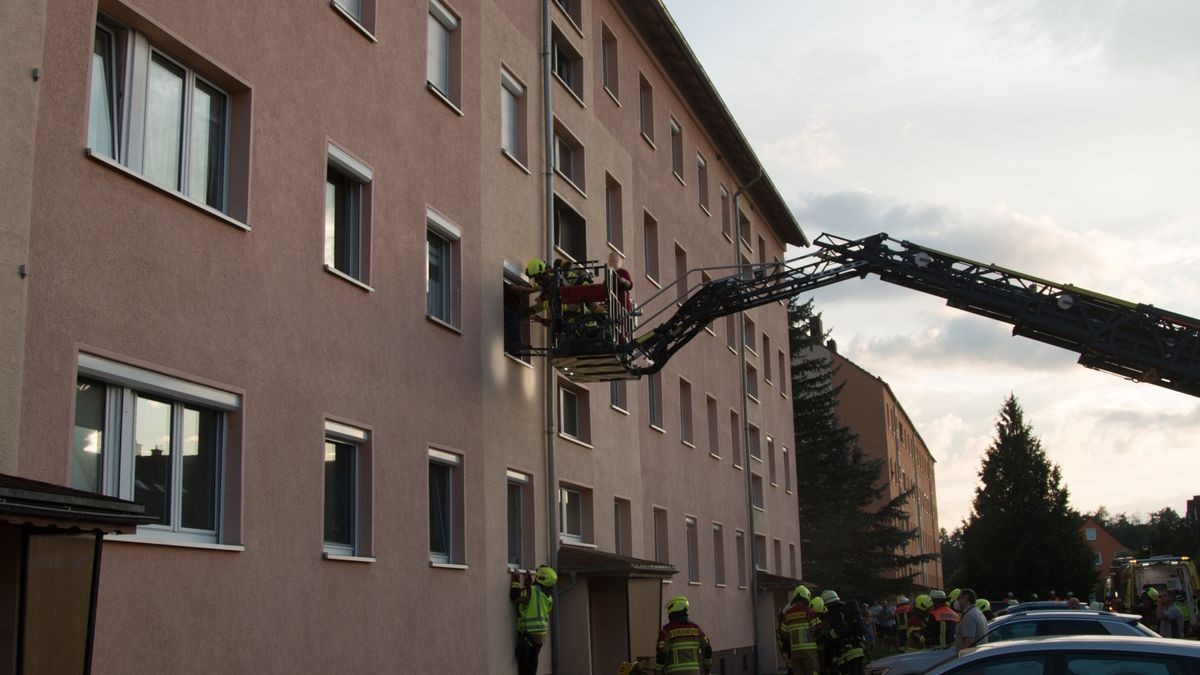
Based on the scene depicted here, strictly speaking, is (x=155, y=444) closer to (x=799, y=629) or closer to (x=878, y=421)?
(x=799, y=629)

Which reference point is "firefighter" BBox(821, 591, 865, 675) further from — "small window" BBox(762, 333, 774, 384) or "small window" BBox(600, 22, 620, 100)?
"small window" BBox(762, 333, 774, 384)

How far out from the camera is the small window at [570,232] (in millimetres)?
20031

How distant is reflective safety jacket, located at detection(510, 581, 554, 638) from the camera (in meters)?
16.0

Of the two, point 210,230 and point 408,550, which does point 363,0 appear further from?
point 408,550

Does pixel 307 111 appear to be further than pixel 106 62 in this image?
Yes

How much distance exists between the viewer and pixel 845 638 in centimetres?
1681

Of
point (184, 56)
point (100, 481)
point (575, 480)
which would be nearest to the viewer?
point (100, 481)

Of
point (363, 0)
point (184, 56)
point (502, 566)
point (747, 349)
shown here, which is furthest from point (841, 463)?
point (184, 56)

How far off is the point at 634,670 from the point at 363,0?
352 inches

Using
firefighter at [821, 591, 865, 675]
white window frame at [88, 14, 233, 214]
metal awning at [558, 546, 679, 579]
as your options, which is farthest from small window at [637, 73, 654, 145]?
white window frame at [88, 14, 233, 214]

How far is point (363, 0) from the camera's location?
14070 mm

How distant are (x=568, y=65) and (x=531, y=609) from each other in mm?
10233

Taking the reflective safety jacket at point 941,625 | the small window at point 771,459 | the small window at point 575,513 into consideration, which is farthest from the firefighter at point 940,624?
the small window at point 771,459

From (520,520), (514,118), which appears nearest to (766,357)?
(514,118)
